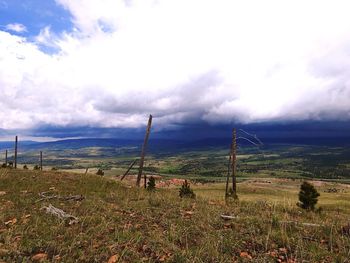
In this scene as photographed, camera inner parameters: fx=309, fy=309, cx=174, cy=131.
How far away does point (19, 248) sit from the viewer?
7672mm

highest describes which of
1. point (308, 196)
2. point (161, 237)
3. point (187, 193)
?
point (161, 237)

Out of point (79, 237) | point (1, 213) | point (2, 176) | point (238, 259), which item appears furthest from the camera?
point (2, 176)

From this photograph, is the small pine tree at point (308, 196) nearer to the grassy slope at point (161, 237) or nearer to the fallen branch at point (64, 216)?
the grassy slope at point (161, 237)

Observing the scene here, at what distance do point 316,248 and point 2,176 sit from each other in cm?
2202

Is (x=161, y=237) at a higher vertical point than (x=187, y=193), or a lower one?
higher

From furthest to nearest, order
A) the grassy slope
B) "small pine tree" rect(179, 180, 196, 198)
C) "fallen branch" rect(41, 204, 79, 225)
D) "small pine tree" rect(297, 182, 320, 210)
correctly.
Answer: "small pine tree" rect(297, 182, 320, 210)
"small pine tree" rect(179, 180, 196, 198)
"fallen branch" rect(41, 204, 79, 225)
the grassy slope

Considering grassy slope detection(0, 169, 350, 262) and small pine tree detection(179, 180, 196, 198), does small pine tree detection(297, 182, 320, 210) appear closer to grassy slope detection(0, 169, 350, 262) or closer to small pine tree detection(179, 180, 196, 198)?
small pine tree detection(179, 180, 196, 198)

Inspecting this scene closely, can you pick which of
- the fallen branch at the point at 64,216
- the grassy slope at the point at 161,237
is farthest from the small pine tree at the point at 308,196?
the fallen branch at the point at 64,216

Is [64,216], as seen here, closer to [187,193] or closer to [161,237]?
[161,237]

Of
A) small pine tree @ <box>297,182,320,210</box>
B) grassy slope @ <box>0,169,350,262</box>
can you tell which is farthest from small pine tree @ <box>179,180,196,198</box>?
small pine tree @ <box>297,182,320,210</box>

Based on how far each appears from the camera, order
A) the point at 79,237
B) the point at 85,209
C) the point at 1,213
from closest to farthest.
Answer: the point at 79,237
the point at 1,213
the point at 85,209

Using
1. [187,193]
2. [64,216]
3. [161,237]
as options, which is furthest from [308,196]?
[64,216]

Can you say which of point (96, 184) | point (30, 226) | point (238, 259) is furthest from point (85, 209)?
point (96, 184)

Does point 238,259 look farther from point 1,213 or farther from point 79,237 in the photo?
point 1,213
